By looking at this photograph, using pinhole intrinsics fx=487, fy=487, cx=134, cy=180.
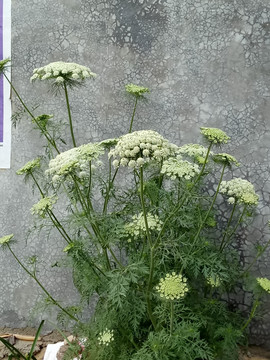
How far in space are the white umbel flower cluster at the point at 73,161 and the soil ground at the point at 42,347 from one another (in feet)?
4.81

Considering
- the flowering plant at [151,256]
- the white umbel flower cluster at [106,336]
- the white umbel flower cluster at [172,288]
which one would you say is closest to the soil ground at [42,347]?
the flowering plant at [151,256]

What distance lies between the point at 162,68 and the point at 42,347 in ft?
5.84

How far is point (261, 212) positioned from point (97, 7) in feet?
4.78

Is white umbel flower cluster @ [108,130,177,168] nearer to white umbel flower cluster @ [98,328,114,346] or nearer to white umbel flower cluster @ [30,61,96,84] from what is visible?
white umbel flower cluster @ [30,61,96,84]

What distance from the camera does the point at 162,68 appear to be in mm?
2689

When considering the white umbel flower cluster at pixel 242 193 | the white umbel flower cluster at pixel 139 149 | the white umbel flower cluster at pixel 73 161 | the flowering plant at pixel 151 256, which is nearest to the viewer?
the white umbel flower cluster at pixel 139 149

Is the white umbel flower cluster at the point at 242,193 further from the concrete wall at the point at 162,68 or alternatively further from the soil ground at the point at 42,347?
the soil ground at the point at 42,347

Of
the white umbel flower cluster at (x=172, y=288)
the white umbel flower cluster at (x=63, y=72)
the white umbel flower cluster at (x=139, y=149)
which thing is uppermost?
the white umbel flower cluster at (x=63, y=72)

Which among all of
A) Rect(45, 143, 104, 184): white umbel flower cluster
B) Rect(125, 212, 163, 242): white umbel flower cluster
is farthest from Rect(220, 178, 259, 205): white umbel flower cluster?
Rect(45, 143, 104, 184): white umbel flower cluster

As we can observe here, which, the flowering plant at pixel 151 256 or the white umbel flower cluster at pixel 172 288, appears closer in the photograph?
the white umbel flower cluster at pixel 172 288

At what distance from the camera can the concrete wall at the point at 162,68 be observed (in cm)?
259

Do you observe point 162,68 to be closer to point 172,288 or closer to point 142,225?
point 142,225

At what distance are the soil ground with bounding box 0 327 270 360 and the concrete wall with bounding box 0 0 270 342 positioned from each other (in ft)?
0.32

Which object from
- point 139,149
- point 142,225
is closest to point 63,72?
point 139,149
